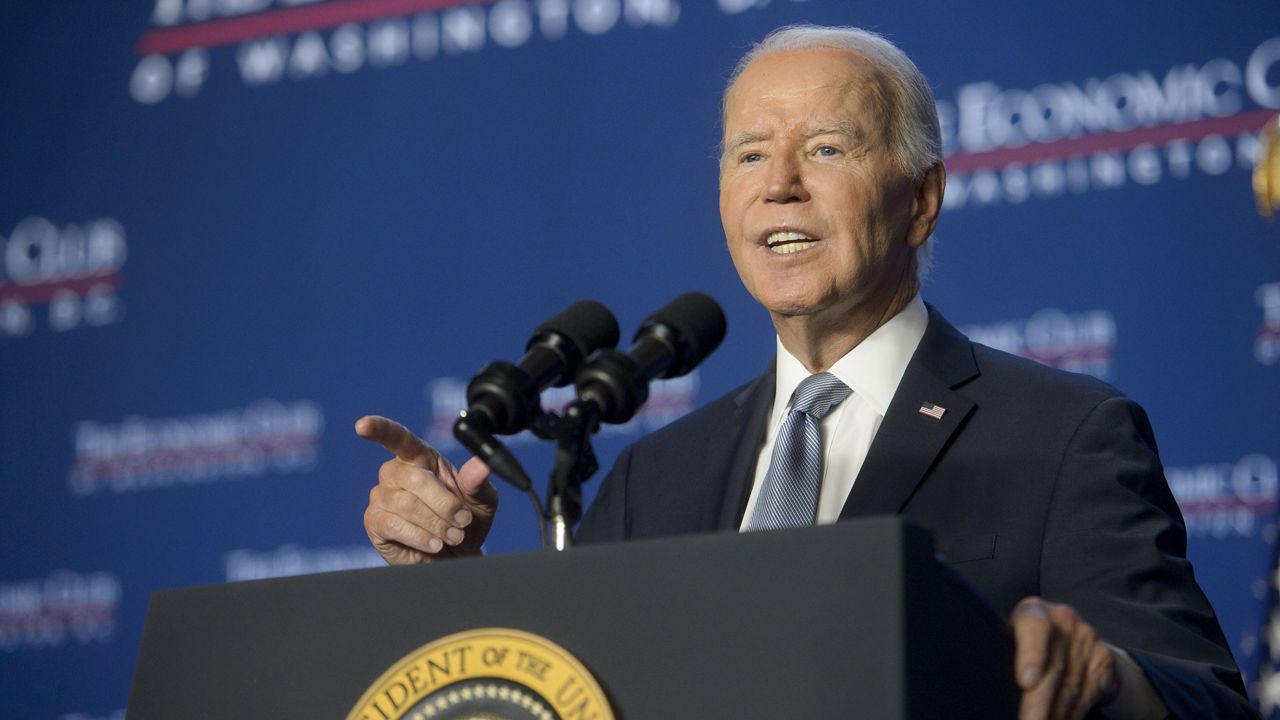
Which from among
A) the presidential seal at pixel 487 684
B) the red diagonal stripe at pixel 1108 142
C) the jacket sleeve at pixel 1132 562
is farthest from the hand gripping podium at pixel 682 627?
the red diagonal stripe at pixel 1108 142

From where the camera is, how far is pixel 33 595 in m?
3.85

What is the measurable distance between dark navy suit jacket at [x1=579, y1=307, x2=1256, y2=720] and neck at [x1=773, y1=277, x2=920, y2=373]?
2.7 inches

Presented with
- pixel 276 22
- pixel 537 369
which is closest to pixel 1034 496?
pixel 537 369

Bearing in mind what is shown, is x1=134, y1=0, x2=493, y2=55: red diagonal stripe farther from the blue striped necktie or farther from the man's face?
the blue striped necktie

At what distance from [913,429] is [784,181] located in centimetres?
40

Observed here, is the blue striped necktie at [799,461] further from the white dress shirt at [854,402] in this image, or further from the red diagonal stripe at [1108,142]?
the red diagonal stripe at [1108,142]

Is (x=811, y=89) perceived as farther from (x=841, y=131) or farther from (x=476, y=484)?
(x=476, y=484)

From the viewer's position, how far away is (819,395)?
2064mm

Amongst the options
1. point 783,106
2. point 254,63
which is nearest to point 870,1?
point 783,106

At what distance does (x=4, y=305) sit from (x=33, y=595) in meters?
0.83

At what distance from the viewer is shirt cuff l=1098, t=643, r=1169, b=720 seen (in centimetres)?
130

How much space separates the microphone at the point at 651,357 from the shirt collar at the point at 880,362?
0.32 meters

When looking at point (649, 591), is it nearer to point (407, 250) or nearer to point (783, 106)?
point (783, 106)

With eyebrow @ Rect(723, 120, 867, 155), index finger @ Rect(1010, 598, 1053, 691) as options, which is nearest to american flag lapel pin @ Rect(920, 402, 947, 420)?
eyebrow @ Rect(723, 120, 867, 155)
